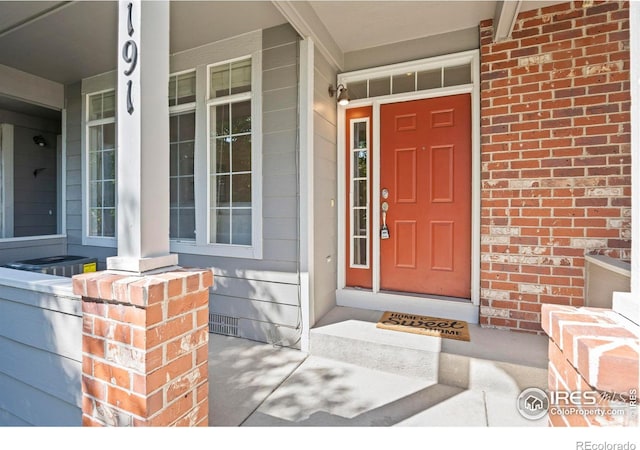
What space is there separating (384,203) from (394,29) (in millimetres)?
1586

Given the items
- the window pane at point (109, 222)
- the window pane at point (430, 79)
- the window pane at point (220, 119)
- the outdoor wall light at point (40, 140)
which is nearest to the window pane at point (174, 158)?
the window pane at point (220, 119)

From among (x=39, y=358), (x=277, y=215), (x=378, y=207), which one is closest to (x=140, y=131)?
(x=39, y=358)

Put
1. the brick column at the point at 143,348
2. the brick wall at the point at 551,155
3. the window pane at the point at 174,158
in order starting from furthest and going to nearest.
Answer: the window pane at the point at 174,158 → the brick wall at the point at 551,155 → the brick column at the point at 143,348

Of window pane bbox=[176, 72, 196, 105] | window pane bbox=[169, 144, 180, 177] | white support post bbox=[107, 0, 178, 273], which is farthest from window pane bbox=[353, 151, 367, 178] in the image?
white support post bbox=[107, 0, 178, 273]

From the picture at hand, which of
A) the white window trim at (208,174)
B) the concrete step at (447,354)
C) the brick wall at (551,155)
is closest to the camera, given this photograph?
the concrete step at (447,354)

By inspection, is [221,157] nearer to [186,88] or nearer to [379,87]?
[186,88]

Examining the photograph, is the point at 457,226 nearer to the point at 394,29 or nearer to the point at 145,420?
the point at 394,29

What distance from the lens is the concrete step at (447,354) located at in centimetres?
209

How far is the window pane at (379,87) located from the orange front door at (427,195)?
0.15 m

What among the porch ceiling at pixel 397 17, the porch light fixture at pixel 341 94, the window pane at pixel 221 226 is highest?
the porch ceiling at pixel 397 17

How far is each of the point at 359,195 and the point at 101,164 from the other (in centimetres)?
334

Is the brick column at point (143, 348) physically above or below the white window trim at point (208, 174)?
below

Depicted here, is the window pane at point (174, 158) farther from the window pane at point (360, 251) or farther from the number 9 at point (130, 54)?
the number 9 at point (130, 54)

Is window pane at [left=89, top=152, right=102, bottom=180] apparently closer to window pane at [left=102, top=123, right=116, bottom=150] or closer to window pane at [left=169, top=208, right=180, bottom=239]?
window pane at [left=102, top=123, right=116, bottom=150]
